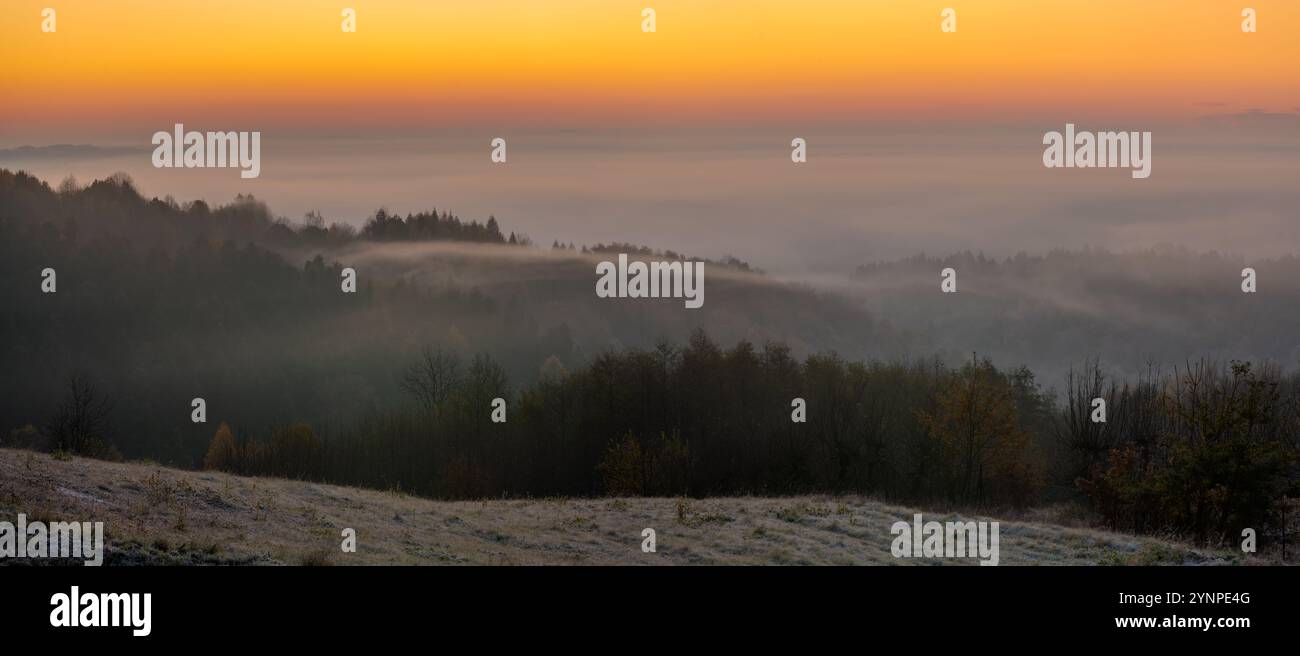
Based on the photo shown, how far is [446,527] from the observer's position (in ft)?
119

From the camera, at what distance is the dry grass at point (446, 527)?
27.2 meters

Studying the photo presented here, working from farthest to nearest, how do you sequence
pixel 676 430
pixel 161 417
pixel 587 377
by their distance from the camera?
1. pixel 161 417
2. pixel 587 377
3. pixel 676 430

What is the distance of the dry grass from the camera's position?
2719 centimetres

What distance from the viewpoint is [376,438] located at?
348 feet

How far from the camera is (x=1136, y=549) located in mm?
36469

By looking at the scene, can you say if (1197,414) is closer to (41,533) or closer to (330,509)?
(330,509)

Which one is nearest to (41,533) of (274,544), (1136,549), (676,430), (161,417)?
(274,544)
